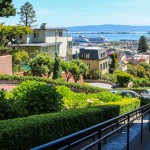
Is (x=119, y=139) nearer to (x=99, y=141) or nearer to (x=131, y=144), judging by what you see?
(x=131, y=144)

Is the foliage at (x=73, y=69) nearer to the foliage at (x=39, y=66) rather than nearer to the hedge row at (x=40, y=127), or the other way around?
the foliage at (x=39, y=66)

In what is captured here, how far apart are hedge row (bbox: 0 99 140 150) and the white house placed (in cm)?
4788

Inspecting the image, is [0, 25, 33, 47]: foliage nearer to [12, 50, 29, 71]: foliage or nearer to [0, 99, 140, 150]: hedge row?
[12, 50, 29, 71]: foliage

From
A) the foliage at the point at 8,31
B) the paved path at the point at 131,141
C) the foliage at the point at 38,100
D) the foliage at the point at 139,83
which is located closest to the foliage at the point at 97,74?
the foliage at the point at 139,83

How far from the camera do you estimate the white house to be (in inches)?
2469

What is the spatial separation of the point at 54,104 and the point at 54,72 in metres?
35.5

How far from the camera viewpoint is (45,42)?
65812 mm

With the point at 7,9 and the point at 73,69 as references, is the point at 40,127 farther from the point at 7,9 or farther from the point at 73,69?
the point at 7,9

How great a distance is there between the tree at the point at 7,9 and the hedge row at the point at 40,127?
4199cm

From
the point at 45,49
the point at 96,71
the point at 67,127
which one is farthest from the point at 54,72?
the point at 67,127

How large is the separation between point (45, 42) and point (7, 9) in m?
13.4

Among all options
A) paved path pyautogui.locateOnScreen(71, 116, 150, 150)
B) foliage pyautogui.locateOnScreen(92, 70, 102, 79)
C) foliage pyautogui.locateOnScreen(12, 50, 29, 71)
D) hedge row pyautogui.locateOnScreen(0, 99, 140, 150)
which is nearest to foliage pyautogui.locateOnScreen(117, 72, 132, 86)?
foliage pyautogui.locateOnScreen(92, 70, 102, 79)

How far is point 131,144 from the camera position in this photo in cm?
896

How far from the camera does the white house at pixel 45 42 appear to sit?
62.7 meters
